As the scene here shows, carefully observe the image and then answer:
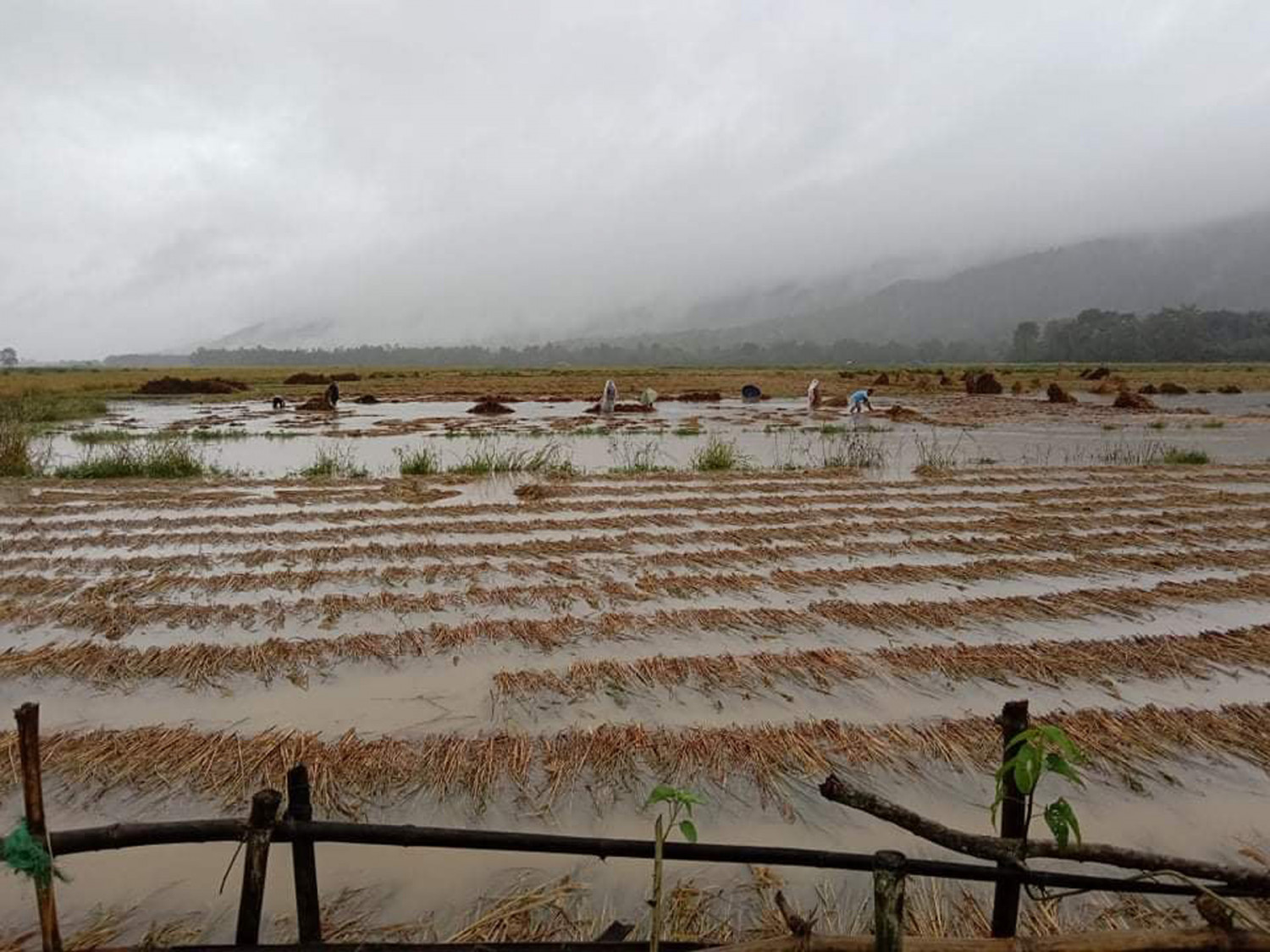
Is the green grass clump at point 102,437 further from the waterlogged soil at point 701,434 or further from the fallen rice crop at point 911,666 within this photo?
the fallen rice crop at point 911,666

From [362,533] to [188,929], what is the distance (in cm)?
597

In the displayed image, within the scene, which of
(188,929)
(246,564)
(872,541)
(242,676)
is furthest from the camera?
(872,541)

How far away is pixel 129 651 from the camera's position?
4895mm

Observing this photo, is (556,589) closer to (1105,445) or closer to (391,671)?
(391,671)

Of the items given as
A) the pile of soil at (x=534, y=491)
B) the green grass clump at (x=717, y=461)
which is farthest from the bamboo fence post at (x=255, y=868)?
the green grass clump at (x=717, y=461)

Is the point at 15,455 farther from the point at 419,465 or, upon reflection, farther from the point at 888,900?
the point at 888,900

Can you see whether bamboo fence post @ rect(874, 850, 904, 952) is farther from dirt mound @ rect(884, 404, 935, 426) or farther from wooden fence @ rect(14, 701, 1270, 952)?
dirt mound @ rect(884, 404, 935, 426)

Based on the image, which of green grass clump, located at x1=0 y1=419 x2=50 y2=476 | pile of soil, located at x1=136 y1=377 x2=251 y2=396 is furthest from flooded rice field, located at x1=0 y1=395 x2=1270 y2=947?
pile of soil, located at x1=136 y1=377 x2=251 y2=396

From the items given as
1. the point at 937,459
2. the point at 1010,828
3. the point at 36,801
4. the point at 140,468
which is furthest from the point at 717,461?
the point at 36,801

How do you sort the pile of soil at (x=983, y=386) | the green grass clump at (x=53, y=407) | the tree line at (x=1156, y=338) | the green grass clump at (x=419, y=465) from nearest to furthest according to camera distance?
the green grass clump at (x=419, y=465) < the green grass clump at (x=53, y=407) < the pile of soil at (x=983, y=386) < the tree line at (x=1156, y=338)

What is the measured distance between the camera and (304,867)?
2301mm

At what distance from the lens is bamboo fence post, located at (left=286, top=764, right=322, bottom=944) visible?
228 centimetres

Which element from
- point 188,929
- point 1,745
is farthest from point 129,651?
point 188,929

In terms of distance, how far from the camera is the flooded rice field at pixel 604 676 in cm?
292
